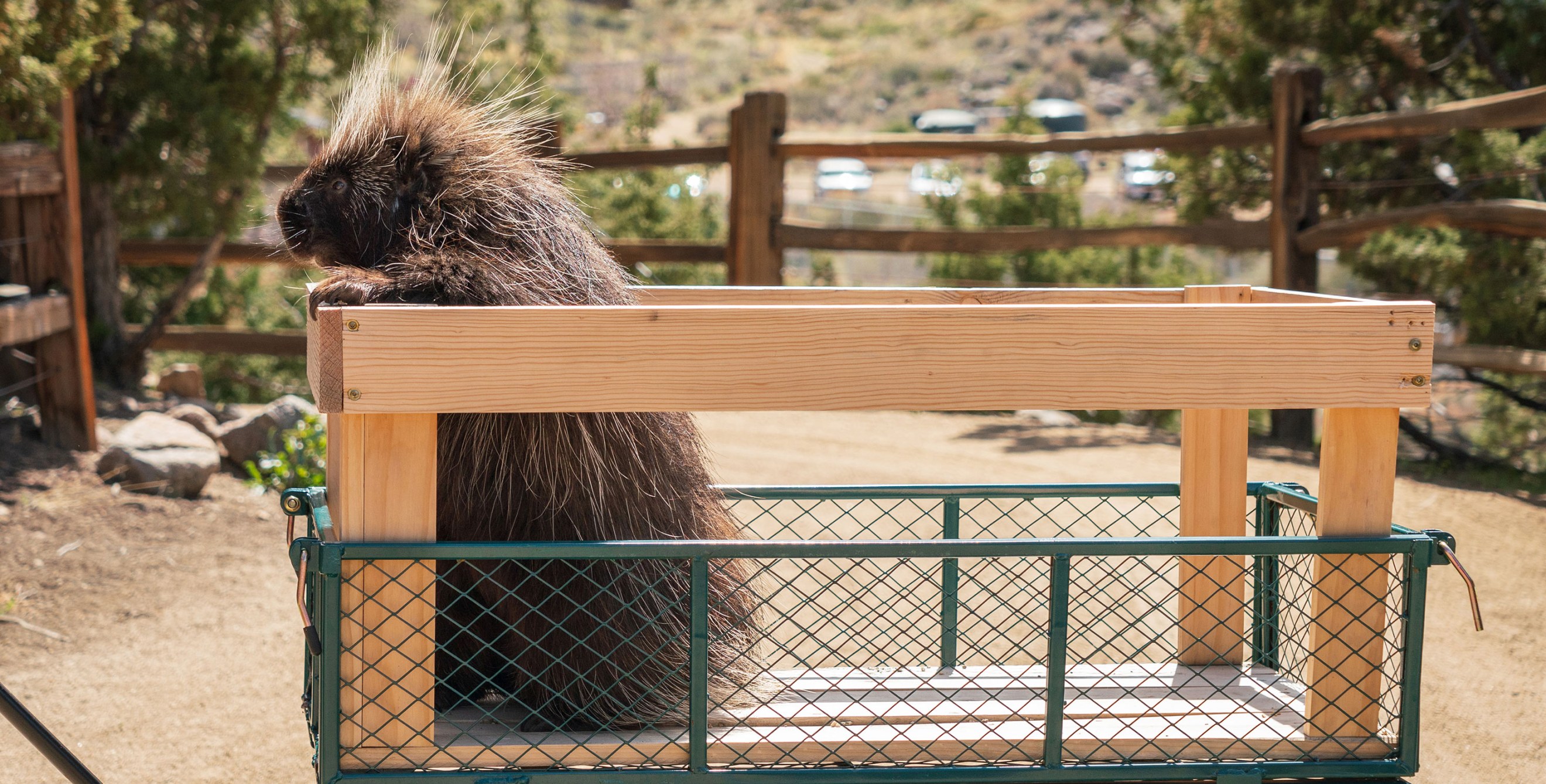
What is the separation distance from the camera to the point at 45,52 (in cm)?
443

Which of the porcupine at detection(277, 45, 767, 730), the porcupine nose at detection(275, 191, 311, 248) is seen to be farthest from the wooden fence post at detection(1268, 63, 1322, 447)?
the porcupine nose at detection(275, 191, 311, 248)

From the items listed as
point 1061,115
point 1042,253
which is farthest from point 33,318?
point 1061,115

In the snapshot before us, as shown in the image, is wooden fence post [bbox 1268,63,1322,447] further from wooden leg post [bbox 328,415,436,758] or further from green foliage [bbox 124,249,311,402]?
wooden leg post [bbox 328,415,436,758]

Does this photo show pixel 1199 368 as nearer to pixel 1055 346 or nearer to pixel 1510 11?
pixel 1055 346

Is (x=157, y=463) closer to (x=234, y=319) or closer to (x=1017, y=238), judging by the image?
(x=1017, y=238)

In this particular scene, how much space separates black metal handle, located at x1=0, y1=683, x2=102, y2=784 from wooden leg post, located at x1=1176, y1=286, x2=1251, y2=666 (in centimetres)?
176

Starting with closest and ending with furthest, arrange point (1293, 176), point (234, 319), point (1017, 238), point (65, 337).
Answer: point (65, 337) < point (1293, 176) < point (1017, 238) < point (234, 319)

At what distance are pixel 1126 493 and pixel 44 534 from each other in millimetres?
3670

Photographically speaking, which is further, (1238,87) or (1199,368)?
(1238,87)

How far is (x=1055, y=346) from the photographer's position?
5.13 feet

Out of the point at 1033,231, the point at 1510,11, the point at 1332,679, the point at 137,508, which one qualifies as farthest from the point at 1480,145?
the point at 137,508

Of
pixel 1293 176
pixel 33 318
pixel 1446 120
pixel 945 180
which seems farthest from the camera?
pixel 945 180

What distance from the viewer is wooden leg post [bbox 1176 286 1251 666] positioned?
2.18 m

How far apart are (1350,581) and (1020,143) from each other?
5612 mm
